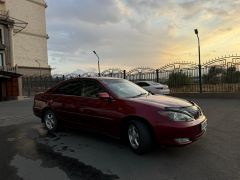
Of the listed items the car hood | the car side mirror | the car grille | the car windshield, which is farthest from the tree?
the car side mirror

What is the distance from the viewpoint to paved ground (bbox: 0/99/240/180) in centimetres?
538

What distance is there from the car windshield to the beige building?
33.5 meters

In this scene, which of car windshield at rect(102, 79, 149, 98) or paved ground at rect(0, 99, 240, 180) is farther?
car windshield at rect(102, 79, 149, 98)

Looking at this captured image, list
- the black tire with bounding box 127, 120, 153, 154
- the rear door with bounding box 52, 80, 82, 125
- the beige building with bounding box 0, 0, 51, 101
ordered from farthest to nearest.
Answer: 1. the beige building with bounding box 0, 0, 51, 101
2. the rear door with bounding box 52, 80, 82, 125
3. the black tire with bounding box 127, 120, 153, 154

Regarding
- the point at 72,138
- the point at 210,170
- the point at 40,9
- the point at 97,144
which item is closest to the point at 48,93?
the point at 72,138

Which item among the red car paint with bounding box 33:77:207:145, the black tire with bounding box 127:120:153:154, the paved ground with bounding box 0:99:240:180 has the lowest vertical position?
the paved ground with bounding box 0:99:240:180

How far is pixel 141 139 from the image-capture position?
6293 mm

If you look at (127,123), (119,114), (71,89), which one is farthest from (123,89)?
(71,89)

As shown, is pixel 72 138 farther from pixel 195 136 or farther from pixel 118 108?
pixel 195 136

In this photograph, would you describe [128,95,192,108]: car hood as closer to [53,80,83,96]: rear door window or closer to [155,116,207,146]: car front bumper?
[155,116,207,146]: car front bumper

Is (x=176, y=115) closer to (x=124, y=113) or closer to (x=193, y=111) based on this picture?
(x=193, y=111)

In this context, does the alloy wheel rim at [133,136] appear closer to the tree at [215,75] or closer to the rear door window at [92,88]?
the rear door window at [92,88]

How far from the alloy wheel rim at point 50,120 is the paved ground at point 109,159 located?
17.5 inches

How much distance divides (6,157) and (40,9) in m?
49.6
